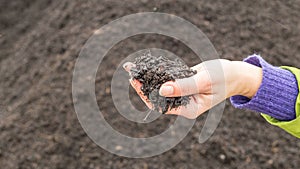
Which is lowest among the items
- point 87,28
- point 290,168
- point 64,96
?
point 290,168

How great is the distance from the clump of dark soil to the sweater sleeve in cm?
26

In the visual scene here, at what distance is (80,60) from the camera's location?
277cm

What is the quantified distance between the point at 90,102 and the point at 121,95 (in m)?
0.21

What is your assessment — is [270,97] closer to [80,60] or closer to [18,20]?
[80,60]

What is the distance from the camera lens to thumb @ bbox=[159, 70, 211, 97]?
56.1 inches

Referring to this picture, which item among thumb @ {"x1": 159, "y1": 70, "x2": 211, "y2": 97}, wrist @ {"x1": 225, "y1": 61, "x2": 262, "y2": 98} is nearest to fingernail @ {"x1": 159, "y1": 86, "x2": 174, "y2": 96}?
thumb @ {"x1": 159, "y1": 70, "x2": 211, "y2": 97}

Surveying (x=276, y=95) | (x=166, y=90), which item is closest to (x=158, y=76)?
(x=166, y=90)

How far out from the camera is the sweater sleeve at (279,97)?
4.75ft

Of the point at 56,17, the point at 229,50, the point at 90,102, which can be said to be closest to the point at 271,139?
the point at 229,50

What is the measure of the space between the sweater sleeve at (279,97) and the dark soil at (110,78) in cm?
94

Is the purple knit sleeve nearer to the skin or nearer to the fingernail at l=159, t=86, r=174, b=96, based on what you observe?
the skin

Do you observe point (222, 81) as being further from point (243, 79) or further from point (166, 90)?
point (166, 90)

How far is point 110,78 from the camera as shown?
2674 mm

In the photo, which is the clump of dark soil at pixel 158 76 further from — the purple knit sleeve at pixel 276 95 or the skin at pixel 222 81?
the purple knit sleeve at pixel 276 95
